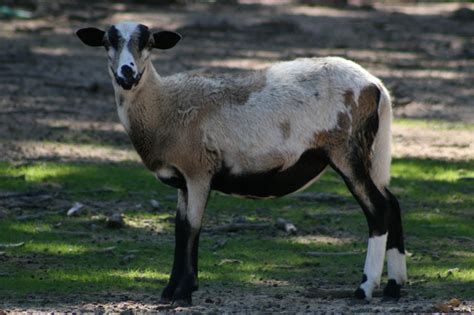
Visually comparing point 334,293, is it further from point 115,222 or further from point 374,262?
point 115,222

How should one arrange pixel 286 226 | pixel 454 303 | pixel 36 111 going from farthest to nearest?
pixel 36 111 → pixel 286 226 → pixel 454 303

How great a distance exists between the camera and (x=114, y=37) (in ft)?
33.9

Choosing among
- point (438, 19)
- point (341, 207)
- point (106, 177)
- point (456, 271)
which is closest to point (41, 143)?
point (106, 177)

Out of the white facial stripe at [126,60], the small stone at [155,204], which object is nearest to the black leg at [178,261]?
the white facial stripe at [126,60]

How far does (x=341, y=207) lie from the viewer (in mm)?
14039

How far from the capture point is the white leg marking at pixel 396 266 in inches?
418

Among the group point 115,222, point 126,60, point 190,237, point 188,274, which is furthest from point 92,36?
point 115,222

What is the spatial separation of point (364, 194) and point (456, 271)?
1.53m

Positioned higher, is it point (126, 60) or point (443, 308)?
point (126, 60)

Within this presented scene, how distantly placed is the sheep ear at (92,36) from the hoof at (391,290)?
3.05 metres

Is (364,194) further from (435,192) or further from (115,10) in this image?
(115,10)

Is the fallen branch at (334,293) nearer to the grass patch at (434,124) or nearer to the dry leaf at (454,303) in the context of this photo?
the dry leaf at (454,303)

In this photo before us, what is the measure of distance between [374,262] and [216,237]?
2683 mm

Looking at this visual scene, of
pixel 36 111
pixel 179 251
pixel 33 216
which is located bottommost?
pixel 36 111
